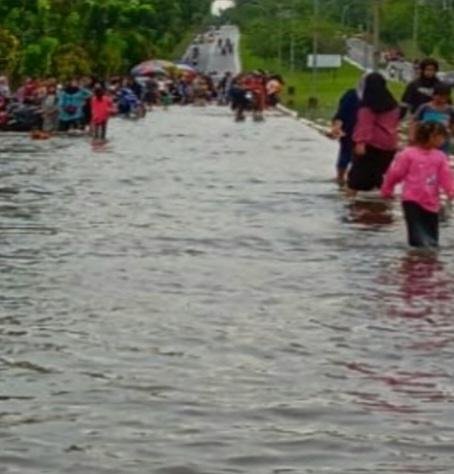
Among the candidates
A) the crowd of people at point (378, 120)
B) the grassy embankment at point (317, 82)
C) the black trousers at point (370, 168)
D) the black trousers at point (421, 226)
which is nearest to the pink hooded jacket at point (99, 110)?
the crowd of people at point (378, 120)

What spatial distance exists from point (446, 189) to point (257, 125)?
1305 inches

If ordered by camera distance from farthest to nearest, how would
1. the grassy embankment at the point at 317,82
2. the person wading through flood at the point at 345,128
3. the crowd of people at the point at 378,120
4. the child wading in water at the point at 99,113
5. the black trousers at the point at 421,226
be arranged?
the grassy embankment at the point at 317,82 < the child wading in water at the point at 99,113 < the person wading through flood at the point at 345,128 < the crowd of people at the point at 378,120 < the black trousers at the point at 421,226

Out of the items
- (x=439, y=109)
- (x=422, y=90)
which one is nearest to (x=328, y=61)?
(x=422, y=90)

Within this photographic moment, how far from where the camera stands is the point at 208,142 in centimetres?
3591

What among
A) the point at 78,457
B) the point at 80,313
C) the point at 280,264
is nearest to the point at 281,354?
the point at 80,313

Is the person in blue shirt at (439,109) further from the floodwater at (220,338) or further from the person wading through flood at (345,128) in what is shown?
the person wading through flood at (345,128)

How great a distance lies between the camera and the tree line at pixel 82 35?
61.6m

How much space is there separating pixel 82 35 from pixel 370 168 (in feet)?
190

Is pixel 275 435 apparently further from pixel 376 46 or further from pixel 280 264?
pixel 376 46

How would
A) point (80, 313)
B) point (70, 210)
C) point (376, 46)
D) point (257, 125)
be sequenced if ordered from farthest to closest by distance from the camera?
point (257, 125) → point (376, 46) → point (70, 210) → point (80, 313)

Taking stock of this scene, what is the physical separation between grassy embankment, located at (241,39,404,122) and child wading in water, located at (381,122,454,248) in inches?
1821

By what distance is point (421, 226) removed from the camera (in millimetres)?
15062

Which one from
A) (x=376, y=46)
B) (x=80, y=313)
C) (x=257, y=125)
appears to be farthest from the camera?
(x=257, y=125)

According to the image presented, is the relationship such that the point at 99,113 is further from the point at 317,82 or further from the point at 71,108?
the point at 317,82
